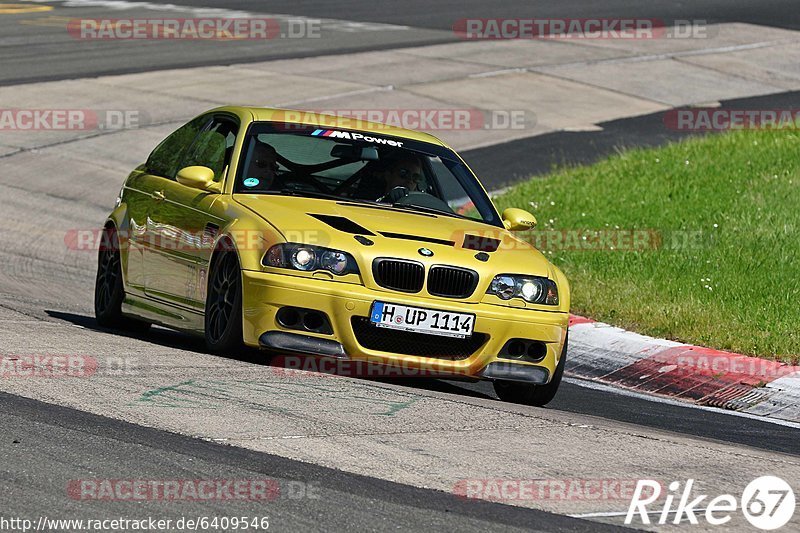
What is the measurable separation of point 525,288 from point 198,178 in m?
2.03

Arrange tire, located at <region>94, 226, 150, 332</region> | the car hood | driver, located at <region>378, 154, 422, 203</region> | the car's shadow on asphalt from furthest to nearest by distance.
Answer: tire, located at <region>94, 226, 150, 332</region>, driver, located at <region>378, 154, 422, 203</region>, the car's shadow on asphalt, the car hood

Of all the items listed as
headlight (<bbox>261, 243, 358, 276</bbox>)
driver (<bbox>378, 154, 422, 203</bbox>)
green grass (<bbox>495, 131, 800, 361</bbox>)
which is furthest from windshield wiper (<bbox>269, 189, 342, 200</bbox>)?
green grass (<bbox>495, 131, 800, 361</bbox>)

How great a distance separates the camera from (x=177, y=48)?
88.7 feet

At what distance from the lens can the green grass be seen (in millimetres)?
10852

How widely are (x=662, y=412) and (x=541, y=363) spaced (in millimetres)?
890

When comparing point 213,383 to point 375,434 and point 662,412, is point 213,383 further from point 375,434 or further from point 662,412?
point 662,412

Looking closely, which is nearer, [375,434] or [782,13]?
[375,434]

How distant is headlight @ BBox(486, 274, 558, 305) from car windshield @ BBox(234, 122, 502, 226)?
3.17ft

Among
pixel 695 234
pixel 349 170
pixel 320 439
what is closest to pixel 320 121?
pixel 349 170

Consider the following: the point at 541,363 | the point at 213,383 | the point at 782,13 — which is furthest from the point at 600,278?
the point at 782,13

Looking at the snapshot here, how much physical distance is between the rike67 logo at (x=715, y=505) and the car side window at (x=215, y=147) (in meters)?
4.01

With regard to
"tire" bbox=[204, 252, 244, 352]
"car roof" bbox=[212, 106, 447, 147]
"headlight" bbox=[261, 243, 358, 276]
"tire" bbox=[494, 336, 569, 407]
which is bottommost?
"tire" bbox=[494, 336, 569, 407]

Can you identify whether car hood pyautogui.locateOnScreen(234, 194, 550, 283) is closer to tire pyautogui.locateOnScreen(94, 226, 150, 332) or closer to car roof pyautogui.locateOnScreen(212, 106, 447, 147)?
car roof pyautogui.locateOnScreen(212, 106, 447, 147)

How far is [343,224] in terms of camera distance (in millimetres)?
8266
